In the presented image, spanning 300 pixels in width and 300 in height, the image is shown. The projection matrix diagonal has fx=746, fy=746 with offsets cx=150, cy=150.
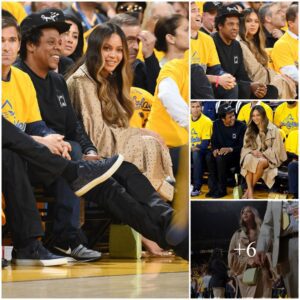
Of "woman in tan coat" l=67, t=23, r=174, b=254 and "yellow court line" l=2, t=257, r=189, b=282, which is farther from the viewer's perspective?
"woman in tan coat" l=67, t=23, r=174, b=254

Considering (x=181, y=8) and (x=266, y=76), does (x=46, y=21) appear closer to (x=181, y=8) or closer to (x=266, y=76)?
(x=181, y=8)

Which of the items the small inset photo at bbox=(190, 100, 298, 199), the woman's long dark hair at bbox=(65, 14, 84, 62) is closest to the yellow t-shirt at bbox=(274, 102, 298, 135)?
the small inset photo at bbox=(190, 100, 298, 199)

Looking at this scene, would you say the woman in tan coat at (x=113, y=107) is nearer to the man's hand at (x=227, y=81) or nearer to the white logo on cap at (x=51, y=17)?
the white logo on cap at (x=51, y=17)

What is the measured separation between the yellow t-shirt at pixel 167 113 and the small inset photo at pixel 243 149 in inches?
3.1

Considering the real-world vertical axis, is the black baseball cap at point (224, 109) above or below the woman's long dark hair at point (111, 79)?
below

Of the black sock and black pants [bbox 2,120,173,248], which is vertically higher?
the black sock

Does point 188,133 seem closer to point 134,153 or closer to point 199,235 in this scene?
point 134,153

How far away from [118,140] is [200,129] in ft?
1.75

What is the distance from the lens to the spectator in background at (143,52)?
482 centimetres

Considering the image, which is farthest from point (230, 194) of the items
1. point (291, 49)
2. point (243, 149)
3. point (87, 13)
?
point (87, 13)

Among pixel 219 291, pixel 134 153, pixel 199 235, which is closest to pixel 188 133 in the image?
pixel 134 153

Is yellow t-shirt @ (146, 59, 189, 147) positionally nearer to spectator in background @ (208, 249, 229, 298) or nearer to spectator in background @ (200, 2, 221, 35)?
spectator in background @ (200, 2, 221, 35)

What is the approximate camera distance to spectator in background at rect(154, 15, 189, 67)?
4809 mm

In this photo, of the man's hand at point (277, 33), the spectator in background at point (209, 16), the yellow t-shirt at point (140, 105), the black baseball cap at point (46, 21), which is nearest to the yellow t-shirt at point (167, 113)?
the yellow t-shirt at point (140, 105)
